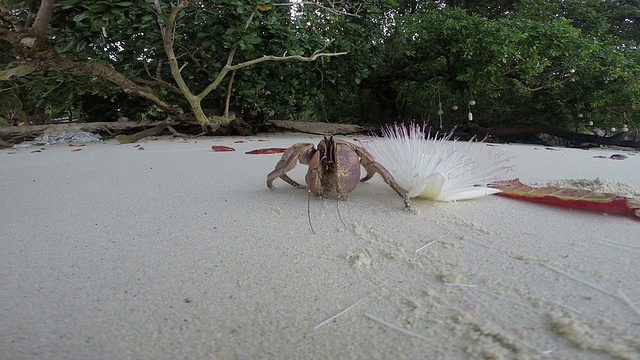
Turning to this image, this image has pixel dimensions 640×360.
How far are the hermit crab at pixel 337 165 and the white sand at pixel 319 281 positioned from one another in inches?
3.0

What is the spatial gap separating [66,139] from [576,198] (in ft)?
20.4

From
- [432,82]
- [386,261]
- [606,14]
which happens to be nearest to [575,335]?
[386,261]

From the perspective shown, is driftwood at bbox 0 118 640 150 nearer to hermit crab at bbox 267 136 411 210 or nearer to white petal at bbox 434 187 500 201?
white petal at bbox 434 187 500 201

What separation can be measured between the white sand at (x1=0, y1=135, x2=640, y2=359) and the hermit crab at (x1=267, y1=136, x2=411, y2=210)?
8 centimetres

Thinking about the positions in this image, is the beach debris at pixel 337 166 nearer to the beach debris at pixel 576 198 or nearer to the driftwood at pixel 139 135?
the beach debris at pixel 576 198

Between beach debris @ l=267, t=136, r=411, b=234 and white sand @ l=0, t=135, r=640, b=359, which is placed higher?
beach debris @ l=267, t=136, r=411, b=234

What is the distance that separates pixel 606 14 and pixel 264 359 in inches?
479

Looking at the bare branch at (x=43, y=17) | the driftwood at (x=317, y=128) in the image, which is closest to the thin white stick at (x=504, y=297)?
the bare branch at (x=43, y=17)

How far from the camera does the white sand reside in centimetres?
60


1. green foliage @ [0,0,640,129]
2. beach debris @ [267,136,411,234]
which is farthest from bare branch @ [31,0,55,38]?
beach debris @ [267,136,411,234]

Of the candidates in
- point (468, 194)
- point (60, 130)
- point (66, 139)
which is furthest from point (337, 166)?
point (60, 130)

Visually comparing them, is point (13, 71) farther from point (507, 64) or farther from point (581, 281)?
point (507, 64)

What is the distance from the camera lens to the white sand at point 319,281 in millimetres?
599

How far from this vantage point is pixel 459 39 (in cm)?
644
